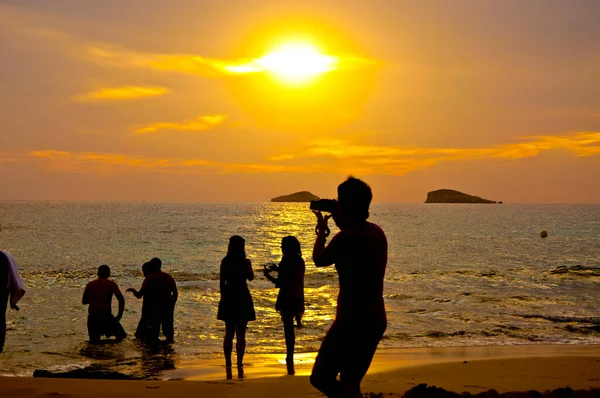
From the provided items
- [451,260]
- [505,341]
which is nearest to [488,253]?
[451,260]

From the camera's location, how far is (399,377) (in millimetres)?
9336

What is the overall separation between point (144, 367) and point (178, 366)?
596 mm

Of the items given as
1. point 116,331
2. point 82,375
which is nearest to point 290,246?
point 82,375

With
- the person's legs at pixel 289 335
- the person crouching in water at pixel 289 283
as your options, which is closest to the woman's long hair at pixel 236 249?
the person crouching in water at pixel 289 283

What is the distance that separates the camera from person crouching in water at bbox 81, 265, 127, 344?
12.6 m

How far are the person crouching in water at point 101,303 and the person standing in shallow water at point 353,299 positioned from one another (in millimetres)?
8868

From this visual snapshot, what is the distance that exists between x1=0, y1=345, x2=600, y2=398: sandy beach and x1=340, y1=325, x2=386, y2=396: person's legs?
A: 3.11m

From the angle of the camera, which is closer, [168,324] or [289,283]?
[289,283]

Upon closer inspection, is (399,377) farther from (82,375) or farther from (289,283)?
(82,375)

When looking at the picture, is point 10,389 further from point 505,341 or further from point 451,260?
point 451,260

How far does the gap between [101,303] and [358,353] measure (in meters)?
9.34

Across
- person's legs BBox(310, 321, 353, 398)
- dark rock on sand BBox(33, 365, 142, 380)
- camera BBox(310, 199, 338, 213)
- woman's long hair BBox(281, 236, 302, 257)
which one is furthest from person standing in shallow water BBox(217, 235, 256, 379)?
person's legs BBox(310, 321, 353, 398)

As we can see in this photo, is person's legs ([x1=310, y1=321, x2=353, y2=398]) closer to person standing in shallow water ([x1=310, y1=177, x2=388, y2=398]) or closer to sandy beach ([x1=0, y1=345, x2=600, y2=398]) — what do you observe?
person standing in shallow water ([x1=310, y1=177, x2=388, y2=398])

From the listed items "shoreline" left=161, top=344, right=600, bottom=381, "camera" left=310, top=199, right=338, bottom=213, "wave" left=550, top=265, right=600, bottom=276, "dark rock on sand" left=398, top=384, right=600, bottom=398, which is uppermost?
"camera" left=310, top=199, right=338, bottom=213
